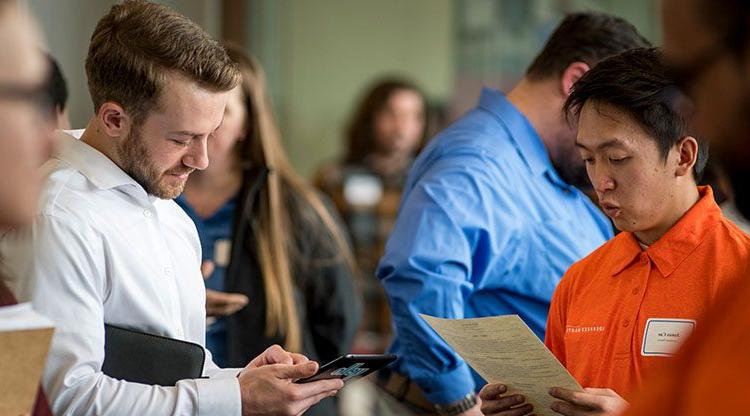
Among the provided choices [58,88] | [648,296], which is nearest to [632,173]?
[648,296]

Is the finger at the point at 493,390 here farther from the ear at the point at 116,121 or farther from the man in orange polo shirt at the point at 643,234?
the ear at the point at 116,121

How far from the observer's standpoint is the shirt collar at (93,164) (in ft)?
6.46

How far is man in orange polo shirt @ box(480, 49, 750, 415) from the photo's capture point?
1.94 m

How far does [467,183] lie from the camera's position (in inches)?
109

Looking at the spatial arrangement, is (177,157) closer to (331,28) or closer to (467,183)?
(467,183)

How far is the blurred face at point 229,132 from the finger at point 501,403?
1.63 meters

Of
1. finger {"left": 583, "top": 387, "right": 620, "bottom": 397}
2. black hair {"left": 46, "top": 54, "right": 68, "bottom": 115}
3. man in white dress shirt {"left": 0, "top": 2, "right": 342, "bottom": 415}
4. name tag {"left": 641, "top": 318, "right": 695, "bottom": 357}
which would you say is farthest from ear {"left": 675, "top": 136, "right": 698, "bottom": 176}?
black hair {"left": 46, "top": 54, "right": 68, "bottom": 115}

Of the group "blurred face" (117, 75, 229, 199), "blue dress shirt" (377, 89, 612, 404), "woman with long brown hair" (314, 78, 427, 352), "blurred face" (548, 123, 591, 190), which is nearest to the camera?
"blurred face" (117, 75, 229, 199)

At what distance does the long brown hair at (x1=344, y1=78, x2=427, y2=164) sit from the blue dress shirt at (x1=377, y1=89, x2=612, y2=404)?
398 centimetres

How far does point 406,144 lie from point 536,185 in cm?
405

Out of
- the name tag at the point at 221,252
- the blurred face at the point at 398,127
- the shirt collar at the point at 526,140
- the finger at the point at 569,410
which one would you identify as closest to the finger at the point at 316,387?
the finger at the point at 569,410

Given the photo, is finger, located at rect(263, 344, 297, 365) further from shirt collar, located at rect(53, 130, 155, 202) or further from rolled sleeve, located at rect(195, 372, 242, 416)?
shirt collar, located at rect(53, 130, 155, 202)

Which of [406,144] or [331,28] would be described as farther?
[331,28]

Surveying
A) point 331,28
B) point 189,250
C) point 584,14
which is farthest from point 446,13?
point 189,250
